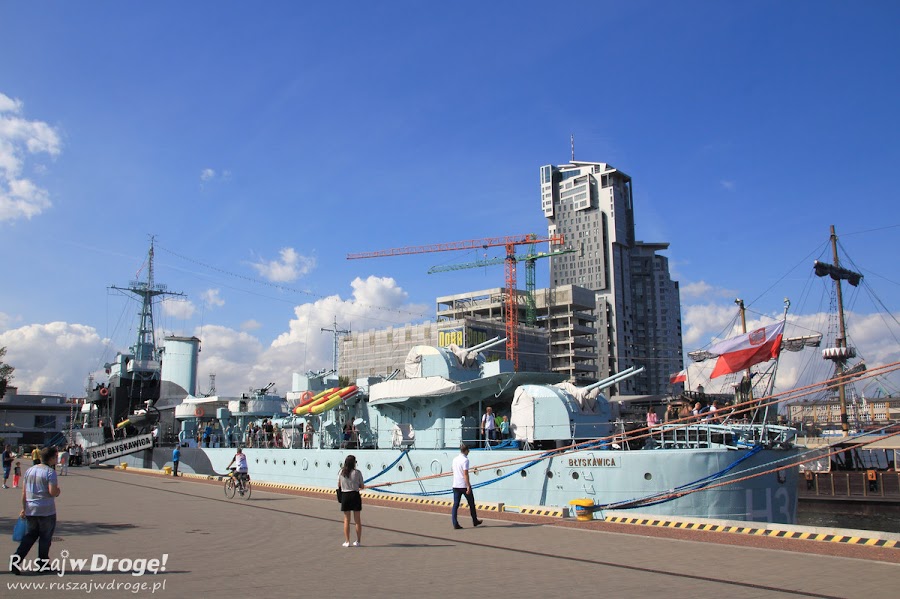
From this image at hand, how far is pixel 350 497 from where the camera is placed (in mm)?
10602

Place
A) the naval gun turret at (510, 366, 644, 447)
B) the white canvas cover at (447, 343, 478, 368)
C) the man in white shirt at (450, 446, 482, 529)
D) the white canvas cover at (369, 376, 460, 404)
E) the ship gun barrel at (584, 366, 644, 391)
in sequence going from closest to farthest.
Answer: the man in white shirt at (450, 446, 482, 529) < the naval gun turret at (510, 366, 644, 447) < the ship gun barrel at (584, 366, 644, 391) < the white canvas cover at (369, 376, 460, 404) < the white canvas cover at (447, 343, 478, 368)

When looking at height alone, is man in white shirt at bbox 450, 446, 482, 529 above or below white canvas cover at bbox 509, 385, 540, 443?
below

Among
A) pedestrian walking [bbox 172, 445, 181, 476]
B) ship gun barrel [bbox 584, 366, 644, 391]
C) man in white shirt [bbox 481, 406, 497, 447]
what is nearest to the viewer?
ship gun barrel [bbox 584, 366, 644, 391]

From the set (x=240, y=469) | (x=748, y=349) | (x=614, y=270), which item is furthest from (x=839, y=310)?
(x=614, y=270)

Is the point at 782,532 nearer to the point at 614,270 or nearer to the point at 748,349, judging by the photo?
the point at 748,349

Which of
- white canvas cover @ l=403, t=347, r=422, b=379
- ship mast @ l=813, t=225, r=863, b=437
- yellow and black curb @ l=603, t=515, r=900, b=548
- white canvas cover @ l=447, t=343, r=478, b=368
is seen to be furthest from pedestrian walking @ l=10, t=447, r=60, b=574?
ship mast @ l=813, t=225, r=863, b=437

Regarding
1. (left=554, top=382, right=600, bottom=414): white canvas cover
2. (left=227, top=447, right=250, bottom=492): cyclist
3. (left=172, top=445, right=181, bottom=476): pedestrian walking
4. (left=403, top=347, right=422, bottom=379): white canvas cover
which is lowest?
(left=172, top=445, right=181, bottom=476): pedestrian walking

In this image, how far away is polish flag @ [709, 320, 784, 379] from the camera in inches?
699

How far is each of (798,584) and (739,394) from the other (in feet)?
56.8

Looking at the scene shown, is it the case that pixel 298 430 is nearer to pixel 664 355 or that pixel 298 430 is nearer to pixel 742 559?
pixel 742 559

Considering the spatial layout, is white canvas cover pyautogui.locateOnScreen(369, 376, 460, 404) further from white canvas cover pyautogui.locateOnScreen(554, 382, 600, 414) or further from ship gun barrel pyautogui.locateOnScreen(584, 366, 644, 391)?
ship gun barrel pyautogui.locateOnScreen(584, 366, 644, 391)

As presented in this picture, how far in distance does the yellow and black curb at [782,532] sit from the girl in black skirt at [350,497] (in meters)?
5.24

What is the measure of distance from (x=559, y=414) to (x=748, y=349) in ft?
17.9

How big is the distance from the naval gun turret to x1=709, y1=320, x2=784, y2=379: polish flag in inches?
90.6
